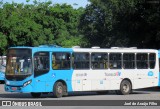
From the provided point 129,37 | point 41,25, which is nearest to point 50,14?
point 41,25

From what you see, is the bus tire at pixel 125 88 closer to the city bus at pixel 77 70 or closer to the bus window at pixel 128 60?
the city bus at pixel 77 70

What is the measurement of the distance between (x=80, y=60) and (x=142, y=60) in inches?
173

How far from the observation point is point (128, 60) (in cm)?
2791

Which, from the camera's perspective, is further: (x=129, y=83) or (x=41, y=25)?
(x=41, y=25)

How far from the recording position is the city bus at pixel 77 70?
78.8 feet

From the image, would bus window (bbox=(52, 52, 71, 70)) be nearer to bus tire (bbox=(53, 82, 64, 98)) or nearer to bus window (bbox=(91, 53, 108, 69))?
bus tire (bbox=(53, 82, 64, 98))

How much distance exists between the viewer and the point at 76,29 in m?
73.7

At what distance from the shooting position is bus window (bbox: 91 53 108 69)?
26516 millimetres

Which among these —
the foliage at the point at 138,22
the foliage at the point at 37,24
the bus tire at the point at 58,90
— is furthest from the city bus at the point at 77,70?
the foliage at the point at 37,24

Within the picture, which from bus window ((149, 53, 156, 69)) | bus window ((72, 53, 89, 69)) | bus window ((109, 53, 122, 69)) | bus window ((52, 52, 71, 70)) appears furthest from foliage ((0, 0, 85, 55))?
bus window ((52, 52, 71, 70))

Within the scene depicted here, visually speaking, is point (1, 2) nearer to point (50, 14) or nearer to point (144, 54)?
point (50, 14)

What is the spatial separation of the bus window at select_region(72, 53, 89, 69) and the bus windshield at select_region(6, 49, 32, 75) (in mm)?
2783

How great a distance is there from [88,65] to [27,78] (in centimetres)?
401

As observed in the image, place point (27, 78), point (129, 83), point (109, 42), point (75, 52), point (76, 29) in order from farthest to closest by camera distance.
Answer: point (76, 29)
point (109, 42)
point (129, 83)
point (75, 52)
point (27, 78)
